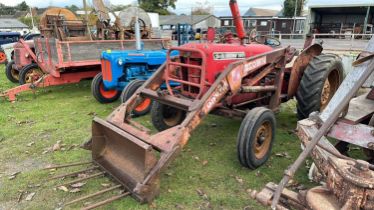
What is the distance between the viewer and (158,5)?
6178 centimetres

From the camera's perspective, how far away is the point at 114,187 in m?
3.13

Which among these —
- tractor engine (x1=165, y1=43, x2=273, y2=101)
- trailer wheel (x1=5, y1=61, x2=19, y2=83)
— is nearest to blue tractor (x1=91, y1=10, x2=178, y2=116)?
tractor engine (x1=165, y1=43, x2=273, y2=101)

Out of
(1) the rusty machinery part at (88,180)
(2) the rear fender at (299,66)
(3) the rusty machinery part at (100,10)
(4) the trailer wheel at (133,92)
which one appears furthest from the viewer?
(3) the rusty machinery part at (100,10)

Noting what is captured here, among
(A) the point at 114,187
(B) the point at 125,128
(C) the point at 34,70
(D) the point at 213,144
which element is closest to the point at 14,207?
(A) the point at 114,187

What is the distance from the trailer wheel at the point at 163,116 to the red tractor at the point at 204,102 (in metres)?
0.02

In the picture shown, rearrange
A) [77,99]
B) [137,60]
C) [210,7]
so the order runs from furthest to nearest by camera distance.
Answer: [210,7]
[77,99]
[137,60]

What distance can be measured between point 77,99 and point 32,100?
1129 millimetres

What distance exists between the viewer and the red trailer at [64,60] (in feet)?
24.2

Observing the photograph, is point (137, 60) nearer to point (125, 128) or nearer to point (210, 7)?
point (125, 128)

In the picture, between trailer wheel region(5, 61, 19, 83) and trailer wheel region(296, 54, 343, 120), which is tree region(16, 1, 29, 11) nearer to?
trailer wheel region(5, 61, 19, 83)

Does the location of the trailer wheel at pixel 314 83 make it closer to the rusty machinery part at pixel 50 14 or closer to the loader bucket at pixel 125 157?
the loader bucket at pixel 125 157

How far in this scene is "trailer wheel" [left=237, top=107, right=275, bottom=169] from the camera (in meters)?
3.55

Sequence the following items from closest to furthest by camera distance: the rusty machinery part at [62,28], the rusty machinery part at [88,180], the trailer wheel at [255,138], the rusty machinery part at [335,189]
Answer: the rusty machinery part at [335,189] < the rusty machinery part at [88,180] < the trailer wheel at [255,138] < the rusty machinery part at [62,28]

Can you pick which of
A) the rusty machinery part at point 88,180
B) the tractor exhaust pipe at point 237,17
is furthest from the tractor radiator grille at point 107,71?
the tractor exhaust pipe at point 237,17
